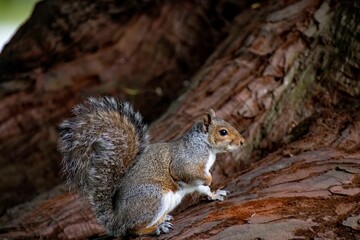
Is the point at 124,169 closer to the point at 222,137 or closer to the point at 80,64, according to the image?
the point at 222,137

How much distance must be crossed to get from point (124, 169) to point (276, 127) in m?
1.13

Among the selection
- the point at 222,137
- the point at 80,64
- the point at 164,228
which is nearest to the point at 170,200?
the point at 164,228

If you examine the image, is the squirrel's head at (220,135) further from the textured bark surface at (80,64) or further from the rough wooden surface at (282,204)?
the textured bark surface at (80,64)

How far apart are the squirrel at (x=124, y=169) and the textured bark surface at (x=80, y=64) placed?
5.08 feet

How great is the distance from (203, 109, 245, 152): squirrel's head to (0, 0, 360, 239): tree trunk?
17cm

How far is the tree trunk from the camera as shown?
2.63 meters

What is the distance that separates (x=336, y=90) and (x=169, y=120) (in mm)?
1014

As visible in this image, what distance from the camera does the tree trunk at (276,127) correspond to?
2.63 meters

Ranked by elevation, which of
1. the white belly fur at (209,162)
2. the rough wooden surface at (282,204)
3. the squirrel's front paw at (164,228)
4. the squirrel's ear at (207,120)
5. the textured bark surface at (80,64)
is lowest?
the rough wooden surface at (282,204)

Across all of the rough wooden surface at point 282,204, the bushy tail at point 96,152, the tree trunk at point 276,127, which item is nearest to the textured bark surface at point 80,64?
the tree trunk at point 276,127

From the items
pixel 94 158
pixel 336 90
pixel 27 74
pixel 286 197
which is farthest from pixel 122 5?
pixel 286 197

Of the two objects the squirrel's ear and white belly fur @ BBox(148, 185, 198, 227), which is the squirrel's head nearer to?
the squirrel's ear

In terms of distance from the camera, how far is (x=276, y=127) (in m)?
3.65

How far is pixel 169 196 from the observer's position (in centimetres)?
285
